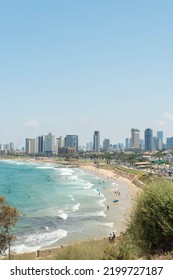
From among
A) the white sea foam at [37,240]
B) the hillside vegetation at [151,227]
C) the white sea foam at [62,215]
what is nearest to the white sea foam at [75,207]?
the white sea foam at [62,215]

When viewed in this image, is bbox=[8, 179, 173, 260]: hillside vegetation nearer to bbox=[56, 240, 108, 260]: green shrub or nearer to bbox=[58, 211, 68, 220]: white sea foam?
bbox=[56, 240, 108, 260]: green shrub

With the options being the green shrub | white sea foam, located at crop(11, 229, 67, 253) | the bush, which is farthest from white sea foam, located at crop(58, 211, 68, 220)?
the green shrub

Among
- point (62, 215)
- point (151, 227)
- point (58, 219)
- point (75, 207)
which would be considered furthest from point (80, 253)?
point (75, 207)

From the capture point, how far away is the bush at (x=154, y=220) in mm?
15945

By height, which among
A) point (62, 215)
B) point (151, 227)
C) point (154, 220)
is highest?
point (154, 220)

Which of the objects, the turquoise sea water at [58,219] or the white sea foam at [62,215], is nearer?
the turquoise sea water at [58,219]

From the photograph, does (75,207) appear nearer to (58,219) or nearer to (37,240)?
(58,219)

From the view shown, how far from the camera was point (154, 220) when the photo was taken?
53.7ft

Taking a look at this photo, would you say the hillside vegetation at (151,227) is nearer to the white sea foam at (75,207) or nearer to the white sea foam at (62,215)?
the white sea foam at (62,215)

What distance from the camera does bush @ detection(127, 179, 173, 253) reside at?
52.3 feet

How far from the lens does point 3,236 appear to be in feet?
71.6

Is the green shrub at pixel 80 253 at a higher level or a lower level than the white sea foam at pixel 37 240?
higher
